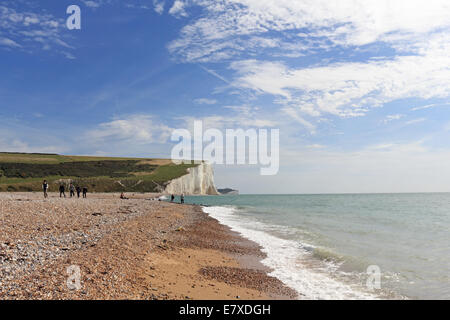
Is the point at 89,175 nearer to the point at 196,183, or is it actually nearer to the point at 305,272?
the point at 196,183

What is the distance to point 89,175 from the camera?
10425cm

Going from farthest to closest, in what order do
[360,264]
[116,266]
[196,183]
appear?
[196,183] < [360,264] < [116,266]

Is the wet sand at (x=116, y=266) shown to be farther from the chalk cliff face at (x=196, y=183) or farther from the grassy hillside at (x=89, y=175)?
the chalk cliff face at (x=196, y=183)

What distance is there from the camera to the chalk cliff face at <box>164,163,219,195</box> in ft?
382

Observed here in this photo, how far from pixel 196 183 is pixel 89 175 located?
4717 cm

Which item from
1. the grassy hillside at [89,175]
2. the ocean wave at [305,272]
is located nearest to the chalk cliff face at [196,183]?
the grassy hillside at [89,175]

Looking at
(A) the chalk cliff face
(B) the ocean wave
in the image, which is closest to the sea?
(B) the ocean wave

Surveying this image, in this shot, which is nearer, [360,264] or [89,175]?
[360,264]

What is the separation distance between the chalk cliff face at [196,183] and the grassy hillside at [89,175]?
2776 mm

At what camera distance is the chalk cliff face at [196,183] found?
116 metres

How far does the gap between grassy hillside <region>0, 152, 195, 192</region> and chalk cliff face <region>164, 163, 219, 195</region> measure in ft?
9.11

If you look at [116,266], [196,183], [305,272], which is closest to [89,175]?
[196,183]
